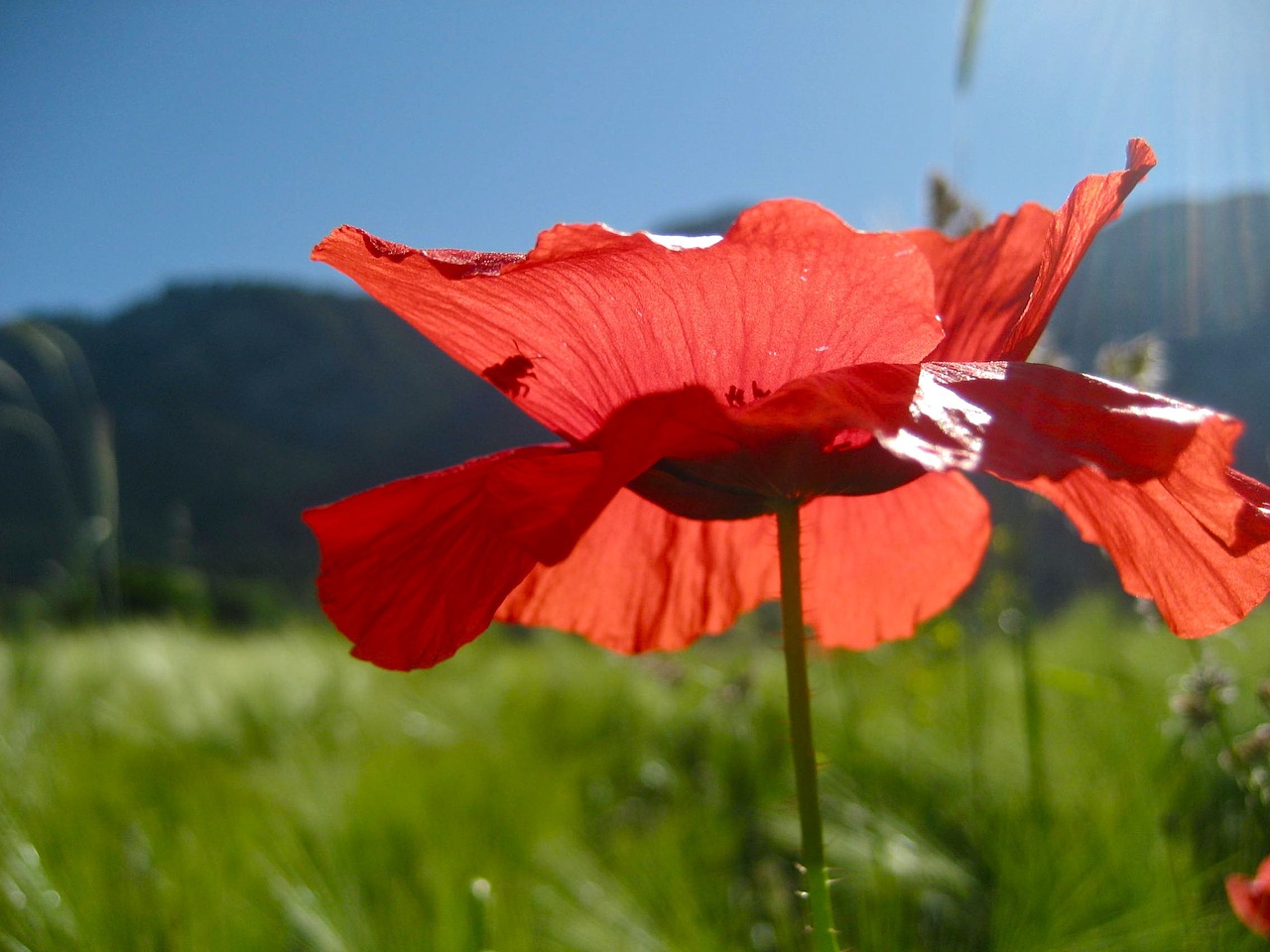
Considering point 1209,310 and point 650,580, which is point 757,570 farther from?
point 1209,310

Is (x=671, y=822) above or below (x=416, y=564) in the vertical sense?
below

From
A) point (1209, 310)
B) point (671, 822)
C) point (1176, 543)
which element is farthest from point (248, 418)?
point (1176, 543)

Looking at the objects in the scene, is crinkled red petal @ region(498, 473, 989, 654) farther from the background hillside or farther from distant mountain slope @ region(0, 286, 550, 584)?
distant mountain slope @ region(0, 286, 550, 584)

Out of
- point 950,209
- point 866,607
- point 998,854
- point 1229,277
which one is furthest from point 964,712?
point 1229,277

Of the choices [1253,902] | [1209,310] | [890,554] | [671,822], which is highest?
[1209,310]

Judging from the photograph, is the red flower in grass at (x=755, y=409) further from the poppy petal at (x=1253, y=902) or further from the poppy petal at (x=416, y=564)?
the poppy petal at (x=1253, y=902)

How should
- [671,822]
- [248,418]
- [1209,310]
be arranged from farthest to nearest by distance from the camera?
[248,418] < [1209,310] < [671,822]

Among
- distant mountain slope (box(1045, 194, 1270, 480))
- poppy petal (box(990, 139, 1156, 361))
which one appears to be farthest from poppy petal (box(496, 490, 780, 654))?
distant mountain slope (box(1045, 194, 1270, 480))

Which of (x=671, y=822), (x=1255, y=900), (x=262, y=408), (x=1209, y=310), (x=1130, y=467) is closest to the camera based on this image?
(x=1130, y=467)
